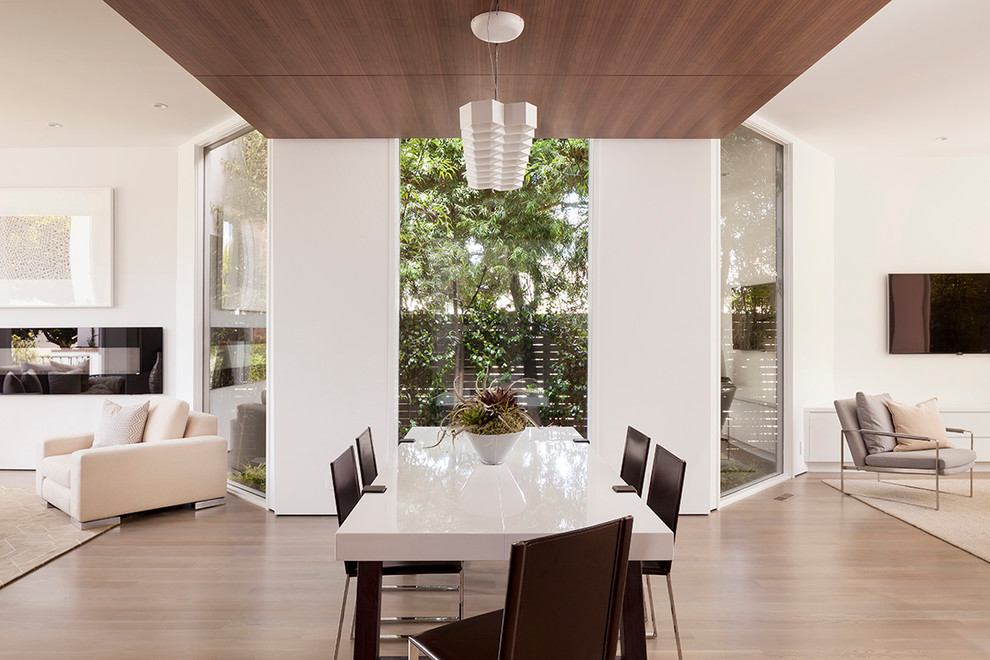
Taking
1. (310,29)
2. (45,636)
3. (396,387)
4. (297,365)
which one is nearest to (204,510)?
(297,365)

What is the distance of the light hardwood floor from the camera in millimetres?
2912

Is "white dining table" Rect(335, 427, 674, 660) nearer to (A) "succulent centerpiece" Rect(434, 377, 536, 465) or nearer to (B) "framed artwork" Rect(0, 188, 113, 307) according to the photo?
(A) "succulent centerpiece" Rect(434, 377, 536, 465)

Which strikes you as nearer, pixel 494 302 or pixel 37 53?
pixel 37 53

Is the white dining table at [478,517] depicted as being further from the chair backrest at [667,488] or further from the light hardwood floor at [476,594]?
the light hardwood floor at [476,594]

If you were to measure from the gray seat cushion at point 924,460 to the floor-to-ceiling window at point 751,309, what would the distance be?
89cm

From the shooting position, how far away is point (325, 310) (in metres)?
4.95

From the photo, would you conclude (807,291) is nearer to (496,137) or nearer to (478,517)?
(496,137)

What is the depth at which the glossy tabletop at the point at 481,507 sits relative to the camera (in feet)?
6.75

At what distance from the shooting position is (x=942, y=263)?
6902 millimetres

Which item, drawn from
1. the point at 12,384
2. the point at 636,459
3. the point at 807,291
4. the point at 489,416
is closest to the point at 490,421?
the point at 489,416

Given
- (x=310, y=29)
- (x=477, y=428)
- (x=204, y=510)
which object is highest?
(x=310, y=29)

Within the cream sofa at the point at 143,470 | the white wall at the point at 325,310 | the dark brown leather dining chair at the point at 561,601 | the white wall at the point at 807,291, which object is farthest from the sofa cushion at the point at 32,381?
the white wall at the point at 807,291

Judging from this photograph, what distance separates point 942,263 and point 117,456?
779 cm

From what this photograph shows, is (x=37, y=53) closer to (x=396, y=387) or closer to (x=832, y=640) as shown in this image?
(x=396, y=387)
